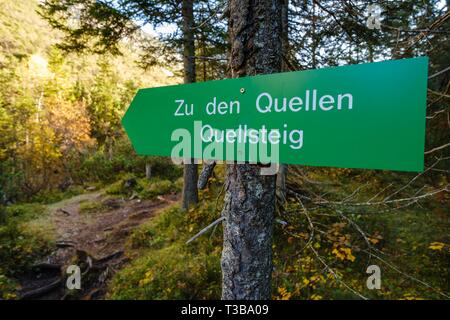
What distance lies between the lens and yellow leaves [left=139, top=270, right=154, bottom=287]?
14.2ft

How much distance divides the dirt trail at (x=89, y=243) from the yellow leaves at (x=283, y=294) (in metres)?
3.34

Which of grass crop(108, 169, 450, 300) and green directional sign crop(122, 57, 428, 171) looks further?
grass crop(108, 169, 450, 300)

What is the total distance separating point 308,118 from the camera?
1010 mm

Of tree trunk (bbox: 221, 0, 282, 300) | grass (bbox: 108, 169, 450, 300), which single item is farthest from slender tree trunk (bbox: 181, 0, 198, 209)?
tree trunk (bbox: 221, 0, 282, 300)

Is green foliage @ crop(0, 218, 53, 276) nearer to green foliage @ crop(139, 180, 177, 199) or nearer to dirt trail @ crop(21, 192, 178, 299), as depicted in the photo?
dirt trail @ crop(21, 192, 178, 299)

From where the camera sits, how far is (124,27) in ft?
21.4

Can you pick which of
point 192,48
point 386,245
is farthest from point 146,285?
point 192,48

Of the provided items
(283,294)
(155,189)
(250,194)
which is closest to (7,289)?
(283,294)

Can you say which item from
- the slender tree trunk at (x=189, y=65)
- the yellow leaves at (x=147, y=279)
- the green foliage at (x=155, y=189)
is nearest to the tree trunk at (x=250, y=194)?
the yellow leaves at (x=147, y=279)

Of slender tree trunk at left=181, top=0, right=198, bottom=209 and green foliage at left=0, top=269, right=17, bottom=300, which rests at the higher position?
slender tree trunk at left=181, top=0, right=198, bottom=209

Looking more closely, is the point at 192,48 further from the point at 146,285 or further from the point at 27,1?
the point at 27,1

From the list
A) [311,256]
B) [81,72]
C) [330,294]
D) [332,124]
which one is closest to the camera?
[332,124]

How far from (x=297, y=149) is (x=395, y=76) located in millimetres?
397

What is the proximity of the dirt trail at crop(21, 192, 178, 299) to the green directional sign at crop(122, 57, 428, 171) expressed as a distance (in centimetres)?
485
